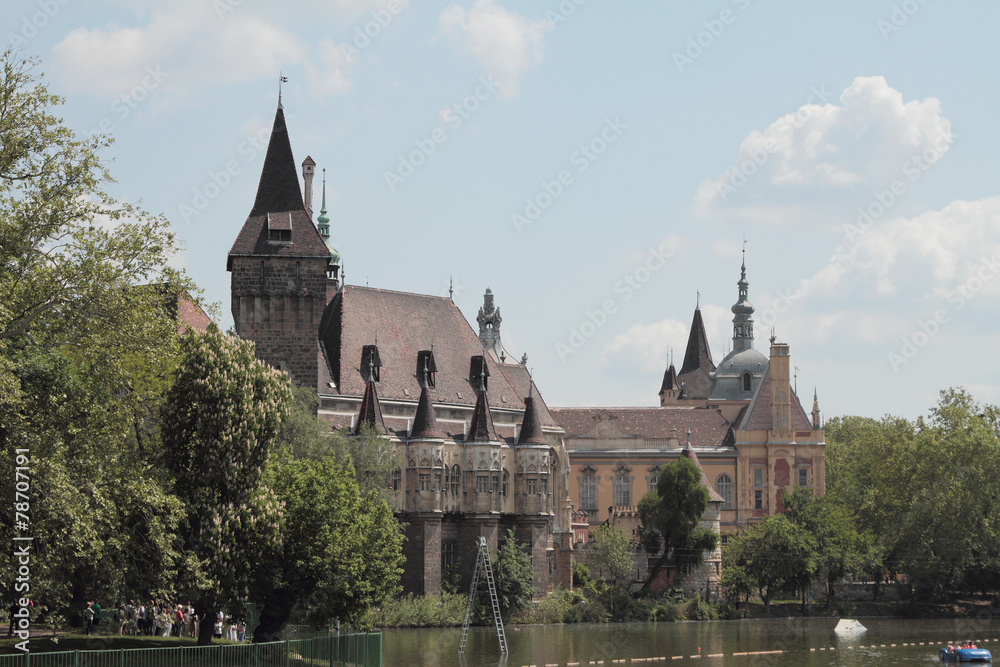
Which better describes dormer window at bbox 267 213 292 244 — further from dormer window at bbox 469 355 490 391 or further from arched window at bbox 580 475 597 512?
arched window at bbox 580 475 597 512

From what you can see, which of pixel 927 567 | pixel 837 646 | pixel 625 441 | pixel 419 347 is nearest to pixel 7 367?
pixel 837 646

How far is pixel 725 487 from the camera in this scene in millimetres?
133750

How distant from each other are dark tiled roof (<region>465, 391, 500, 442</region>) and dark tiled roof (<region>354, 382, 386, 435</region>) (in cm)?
645

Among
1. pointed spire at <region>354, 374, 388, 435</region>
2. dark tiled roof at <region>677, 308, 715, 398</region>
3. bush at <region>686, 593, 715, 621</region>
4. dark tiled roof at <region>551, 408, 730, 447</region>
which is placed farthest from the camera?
dark tiled roof at <region>677, 308, 715, 398</region>

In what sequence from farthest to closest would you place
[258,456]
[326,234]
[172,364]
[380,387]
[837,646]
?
1. [326,234]
2. [380,387]
3. [837,646]
4. [258,456]
5. [172,364]

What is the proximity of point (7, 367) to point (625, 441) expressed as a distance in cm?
10009

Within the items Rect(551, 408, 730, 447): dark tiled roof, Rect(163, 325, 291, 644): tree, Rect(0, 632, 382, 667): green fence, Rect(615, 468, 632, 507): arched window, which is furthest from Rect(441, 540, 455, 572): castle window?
Rect(551, 408, 730, 447): dark tiled roof

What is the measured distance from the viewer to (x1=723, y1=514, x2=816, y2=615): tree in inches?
3789

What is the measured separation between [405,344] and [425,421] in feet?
31.5

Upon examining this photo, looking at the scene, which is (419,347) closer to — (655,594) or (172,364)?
(655,594)

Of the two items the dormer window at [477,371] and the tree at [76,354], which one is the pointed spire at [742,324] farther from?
the tree at [76,354]

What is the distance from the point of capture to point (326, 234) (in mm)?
120062

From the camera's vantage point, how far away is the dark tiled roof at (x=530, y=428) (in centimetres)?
9487

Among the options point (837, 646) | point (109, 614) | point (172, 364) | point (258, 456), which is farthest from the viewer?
point (837, 646)
